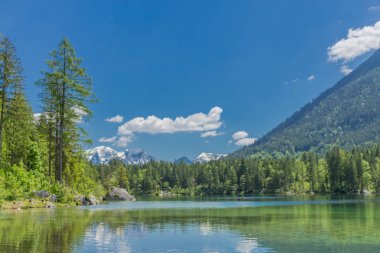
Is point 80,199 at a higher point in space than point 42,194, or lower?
lower

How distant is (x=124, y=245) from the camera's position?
24.5 meters

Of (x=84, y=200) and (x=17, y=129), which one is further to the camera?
(x=84, y=200)

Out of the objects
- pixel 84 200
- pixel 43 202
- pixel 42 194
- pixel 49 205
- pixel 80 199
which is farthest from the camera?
pixel 84 200

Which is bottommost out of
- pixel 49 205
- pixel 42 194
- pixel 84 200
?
pixel 84 200

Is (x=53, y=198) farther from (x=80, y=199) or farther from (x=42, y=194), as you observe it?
(x=80, y=199)

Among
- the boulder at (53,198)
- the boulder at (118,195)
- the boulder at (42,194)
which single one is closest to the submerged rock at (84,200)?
the boulder at (53,198)

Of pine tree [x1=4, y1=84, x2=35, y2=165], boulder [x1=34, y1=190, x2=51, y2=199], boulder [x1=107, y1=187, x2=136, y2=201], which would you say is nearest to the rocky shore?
boulder [x1=34, y1=190, x2=51, y2=199]

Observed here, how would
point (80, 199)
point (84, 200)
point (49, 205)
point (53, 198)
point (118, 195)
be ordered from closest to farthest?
point (49, 205)
point (53, 198)
point (80, 199)
point (84, 200)
point (118, 195)

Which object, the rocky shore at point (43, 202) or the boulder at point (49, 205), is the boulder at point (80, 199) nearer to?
the rocky shore at point (43, 202)

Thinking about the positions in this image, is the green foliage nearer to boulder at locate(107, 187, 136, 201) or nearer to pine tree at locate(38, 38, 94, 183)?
pine tree at locate(38, 38, 94, 183)

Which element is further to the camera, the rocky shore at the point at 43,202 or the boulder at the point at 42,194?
the boulder at the point at 42,194

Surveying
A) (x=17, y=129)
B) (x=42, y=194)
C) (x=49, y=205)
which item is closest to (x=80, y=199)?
(x=42, y=194)

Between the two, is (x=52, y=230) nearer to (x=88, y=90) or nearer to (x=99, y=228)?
(x=99, y=228)

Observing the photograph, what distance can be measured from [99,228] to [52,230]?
3614 mm
